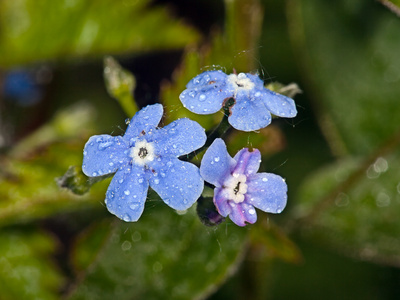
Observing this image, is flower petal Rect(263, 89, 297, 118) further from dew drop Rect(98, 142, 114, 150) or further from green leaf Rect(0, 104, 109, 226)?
green leaf Rect(0, 104, 109, 226)

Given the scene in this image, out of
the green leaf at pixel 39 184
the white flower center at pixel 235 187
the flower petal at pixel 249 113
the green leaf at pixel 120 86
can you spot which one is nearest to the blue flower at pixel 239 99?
the flower petal at pixel 249 113

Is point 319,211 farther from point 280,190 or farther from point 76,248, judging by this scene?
point 280,190

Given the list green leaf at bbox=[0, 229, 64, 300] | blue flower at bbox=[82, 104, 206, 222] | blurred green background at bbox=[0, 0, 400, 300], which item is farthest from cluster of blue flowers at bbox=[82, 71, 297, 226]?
green leaf at bbox=[0, 229, 64, 300]

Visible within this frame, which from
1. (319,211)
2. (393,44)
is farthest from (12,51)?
(393,44)

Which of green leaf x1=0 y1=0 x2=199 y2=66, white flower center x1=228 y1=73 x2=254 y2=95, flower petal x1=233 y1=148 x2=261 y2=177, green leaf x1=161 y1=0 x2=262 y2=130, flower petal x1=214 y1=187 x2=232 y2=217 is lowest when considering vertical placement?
green leaf x1=0 y1=0 x2=199 y2=66

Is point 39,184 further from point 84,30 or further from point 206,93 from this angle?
point 206,93

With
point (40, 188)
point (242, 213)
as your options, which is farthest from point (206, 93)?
point (40, 188)

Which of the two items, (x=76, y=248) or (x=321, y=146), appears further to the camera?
(x=321, y=146)
